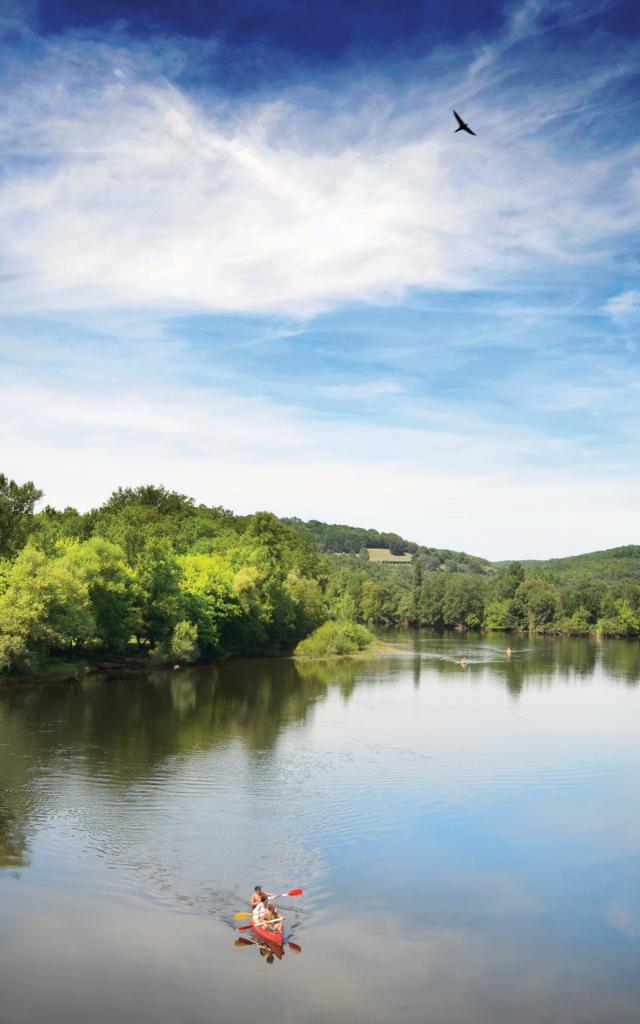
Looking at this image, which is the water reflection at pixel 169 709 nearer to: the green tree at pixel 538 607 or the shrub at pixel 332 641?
the shrub at pixel 332 641

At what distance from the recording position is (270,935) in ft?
66.7

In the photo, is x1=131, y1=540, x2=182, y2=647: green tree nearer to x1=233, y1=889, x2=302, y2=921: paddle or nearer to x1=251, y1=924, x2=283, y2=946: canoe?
x1=233, y1=889, x2=302, y2=921: paddle

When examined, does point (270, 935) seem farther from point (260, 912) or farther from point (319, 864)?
point (319, 864)

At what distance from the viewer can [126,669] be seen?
69.1 m

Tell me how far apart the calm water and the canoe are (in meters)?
0.41

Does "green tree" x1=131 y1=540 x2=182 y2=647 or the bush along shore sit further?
"green tree" x1=131 y1=540 x2=182 y2=647

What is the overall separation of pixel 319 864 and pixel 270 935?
570 cm

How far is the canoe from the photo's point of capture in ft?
66.5

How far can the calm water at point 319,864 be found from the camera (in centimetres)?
1867

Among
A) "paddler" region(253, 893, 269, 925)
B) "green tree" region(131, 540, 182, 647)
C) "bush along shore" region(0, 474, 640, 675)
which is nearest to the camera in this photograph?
"paddler" region(253, 893, 269, 925)

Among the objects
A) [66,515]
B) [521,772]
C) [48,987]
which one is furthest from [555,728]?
[66,515]

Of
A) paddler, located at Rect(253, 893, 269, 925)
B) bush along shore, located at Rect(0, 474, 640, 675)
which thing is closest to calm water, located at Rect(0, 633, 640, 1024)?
paddler, located at Rect(253, 893, 269, 925)

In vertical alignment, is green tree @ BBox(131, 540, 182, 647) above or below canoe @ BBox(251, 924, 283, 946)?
above

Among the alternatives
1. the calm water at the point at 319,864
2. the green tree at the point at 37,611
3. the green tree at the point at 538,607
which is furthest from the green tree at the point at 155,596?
the green tree at the point at 538,607
